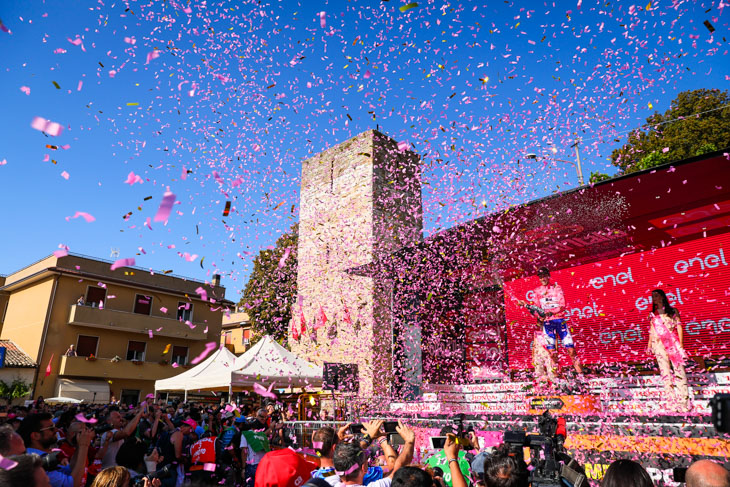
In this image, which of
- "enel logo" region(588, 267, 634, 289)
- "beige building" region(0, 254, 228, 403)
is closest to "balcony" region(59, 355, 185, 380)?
"beige building" region(0, 254, 228, 403)

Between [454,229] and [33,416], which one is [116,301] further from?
[33,416]

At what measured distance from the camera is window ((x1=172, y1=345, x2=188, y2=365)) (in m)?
31.3

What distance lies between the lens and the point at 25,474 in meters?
2.41

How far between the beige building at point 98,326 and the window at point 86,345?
51mm

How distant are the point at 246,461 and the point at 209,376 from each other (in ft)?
21.9

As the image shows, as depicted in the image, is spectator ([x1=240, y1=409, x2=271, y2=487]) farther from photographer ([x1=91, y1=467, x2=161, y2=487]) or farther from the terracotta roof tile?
the terracotta roof tile

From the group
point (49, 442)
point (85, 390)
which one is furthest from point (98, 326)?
point (49, 442)

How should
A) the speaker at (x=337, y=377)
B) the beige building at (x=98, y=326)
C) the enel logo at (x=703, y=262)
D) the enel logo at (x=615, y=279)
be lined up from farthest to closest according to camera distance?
the beige building at (x=98, y=326)
the speaker at (x=337, y=377)
the enel logo at (x=615, y=279)
the enel logo at (x=703, y=262)

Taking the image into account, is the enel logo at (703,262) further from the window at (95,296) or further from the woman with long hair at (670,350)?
the window at (95,296)

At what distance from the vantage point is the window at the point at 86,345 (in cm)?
2764

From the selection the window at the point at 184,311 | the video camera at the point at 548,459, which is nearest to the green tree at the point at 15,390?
→ the window at the point at 184,311

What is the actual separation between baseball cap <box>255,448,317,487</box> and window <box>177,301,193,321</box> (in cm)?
3094

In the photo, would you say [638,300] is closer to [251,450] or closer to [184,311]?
[251,450]

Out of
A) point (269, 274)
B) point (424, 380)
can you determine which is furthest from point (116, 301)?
point (424, 380)
